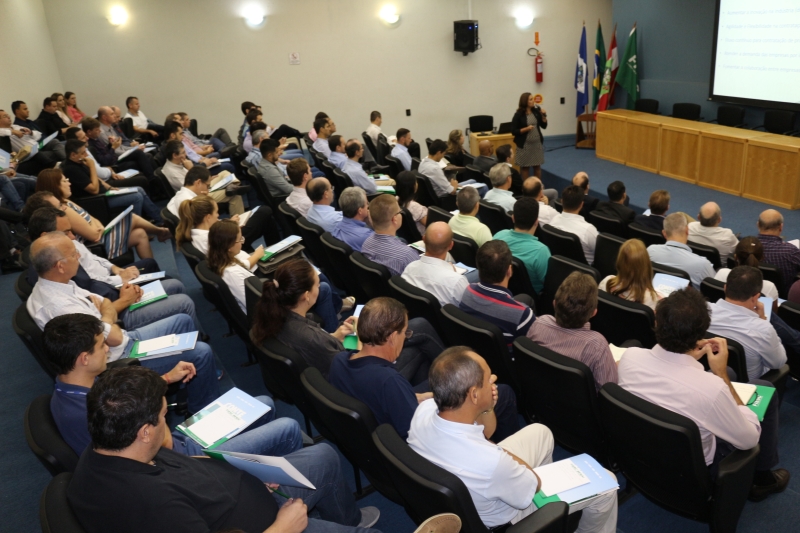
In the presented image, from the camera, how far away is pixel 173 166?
6820 millimetres

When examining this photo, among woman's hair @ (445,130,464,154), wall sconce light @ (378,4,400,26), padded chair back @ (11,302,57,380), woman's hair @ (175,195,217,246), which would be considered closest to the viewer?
padded chair back @ (11,302,57,380)

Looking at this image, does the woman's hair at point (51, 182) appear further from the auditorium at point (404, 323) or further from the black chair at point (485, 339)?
the black chair at point (485, 339)

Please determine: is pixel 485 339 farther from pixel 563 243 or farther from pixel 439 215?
pixel 439 215

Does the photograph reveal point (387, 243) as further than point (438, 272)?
Yes

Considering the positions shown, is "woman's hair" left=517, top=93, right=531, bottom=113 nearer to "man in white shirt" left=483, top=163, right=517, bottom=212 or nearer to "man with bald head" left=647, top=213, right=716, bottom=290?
"man in white shirt" left=483, top=163, right=517, bottom=212

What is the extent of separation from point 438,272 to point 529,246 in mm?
932

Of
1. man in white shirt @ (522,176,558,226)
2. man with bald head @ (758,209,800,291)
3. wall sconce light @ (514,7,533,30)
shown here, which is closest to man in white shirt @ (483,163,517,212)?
man in white shirt @ (522,176,558,226)

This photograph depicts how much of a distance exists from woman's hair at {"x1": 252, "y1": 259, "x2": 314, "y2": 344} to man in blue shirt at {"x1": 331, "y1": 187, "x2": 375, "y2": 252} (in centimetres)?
183

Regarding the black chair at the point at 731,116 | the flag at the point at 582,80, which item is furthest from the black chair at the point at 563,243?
the flag at the point at 582,80

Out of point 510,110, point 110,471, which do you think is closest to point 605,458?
point 110,471

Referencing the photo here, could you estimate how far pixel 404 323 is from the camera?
255 cm

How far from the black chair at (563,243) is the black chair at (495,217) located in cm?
56

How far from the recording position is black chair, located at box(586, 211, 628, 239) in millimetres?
5332

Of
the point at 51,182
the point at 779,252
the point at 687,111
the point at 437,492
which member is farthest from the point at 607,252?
the point at 687,111
